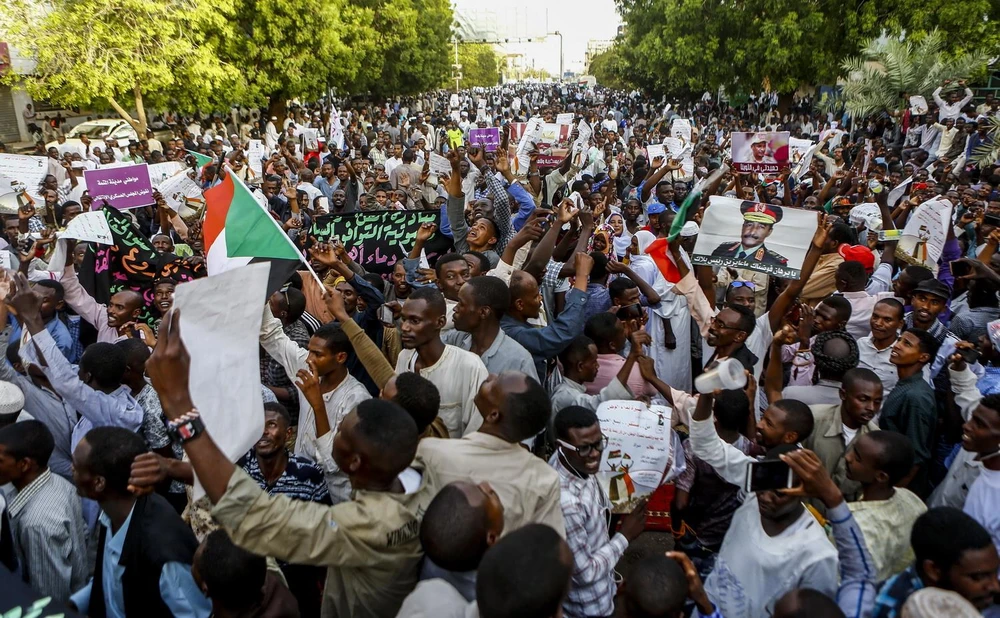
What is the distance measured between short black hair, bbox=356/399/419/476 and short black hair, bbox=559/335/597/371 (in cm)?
169

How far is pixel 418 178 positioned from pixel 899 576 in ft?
31.2

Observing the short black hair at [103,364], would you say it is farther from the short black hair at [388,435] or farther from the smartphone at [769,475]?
the smartphone at [769,475]

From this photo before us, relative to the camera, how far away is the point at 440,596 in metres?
2.04

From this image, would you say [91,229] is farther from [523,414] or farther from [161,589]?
[523,414]

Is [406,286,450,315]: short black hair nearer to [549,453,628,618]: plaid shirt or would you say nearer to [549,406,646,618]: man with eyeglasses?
[549,406,646,618]: man with eyeglasses

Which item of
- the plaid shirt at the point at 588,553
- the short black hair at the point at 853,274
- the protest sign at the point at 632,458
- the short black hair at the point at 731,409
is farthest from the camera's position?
the short black hair at the point at 853,274

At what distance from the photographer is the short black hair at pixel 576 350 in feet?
12.9

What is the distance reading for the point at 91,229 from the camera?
5465mm

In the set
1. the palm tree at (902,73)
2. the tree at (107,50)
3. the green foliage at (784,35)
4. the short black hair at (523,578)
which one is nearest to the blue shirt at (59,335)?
the short black hair at (523,578)

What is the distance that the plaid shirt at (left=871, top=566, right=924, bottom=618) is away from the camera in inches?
92.0

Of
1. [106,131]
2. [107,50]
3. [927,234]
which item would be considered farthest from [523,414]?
[106,131]

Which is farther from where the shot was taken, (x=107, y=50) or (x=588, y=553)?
(x=107, y=50)

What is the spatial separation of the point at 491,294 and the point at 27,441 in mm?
2063

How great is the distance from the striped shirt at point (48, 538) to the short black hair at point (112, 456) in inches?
13.5
